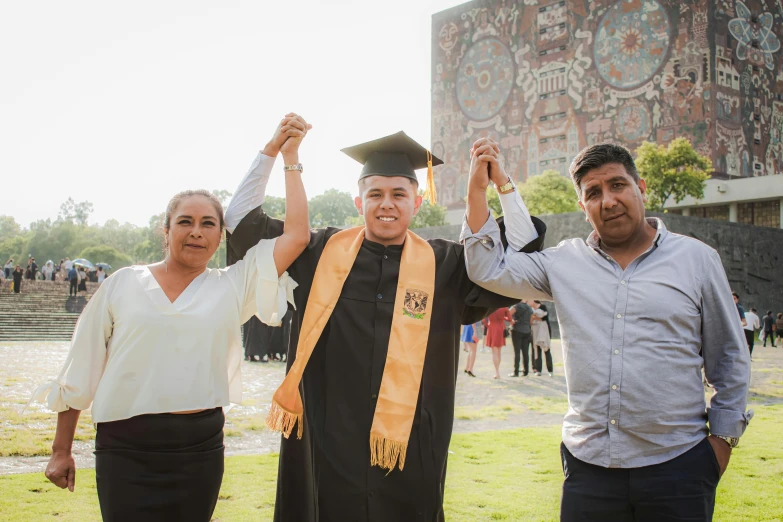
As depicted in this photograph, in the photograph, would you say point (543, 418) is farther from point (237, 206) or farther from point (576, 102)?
point (576, 102)

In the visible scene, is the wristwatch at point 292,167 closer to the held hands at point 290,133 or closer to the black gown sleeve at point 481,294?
the held hands at point 290,133

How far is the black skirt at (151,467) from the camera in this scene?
2.50 meters

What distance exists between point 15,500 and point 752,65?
4996 cm

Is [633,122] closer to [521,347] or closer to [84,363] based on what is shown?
[521,347]

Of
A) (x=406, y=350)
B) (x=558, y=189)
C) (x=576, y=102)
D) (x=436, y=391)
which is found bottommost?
(x=436, y=391)

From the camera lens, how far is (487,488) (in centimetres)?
534

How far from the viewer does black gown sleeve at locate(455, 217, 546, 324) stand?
2.91 m

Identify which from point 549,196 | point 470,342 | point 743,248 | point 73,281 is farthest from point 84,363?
point 549,196

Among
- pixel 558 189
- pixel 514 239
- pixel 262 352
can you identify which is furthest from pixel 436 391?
pixel 558 189

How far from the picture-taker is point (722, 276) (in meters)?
2.45

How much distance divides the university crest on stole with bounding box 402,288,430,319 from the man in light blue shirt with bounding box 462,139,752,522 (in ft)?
1.63

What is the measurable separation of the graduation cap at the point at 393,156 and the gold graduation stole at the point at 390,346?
1.22ft

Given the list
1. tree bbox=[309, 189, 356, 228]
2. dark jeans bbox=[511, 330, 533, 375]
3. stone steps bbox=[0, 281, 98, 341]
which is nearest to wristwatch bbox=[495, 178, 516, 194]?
dark jeans bbox=[511, 330, 533, 375]

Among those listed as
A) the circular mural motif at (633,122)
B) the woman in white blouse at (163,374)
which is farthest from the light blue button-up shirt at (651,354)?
the circular mural motif at (633,122)
